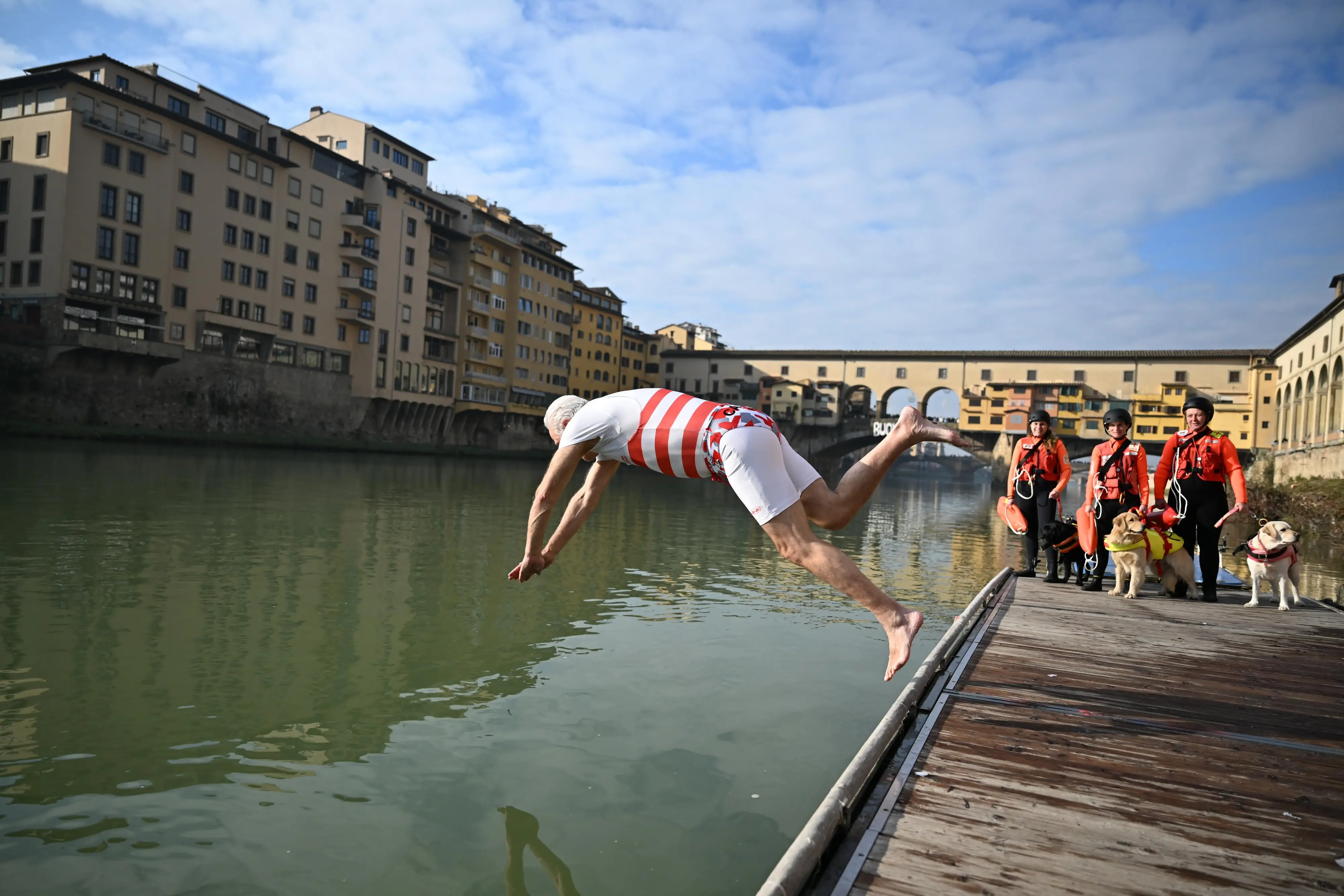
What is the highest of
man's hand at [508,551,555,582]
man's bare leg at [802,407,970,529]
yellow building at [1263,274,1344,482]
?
yellow building at [1263,274,1344,482]

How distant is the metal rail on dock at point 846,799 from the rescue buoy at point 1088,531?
5.03m

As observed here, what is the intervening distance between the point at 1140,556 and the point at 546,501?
23.2 ft

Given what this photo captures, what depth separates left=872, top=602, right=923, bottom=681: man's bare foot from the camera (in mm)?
4285

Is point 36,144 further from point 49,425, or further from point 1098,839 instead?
point 1098,839

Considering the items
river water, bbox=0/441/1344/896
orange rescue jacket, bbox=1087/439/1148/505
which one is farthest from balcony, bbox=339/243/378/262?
orange rescue jacket, bbox=1087/439/1148/505

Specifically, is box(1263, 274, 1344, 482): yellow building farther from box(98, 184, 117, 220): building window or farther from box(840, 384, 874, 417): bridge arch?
box(98, 184, 117, 220): building window

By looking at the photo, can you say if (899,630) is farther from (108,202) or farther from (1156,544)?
(108,202)

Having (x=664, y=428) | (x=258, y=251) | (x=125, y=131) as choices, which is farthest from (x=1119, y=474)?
(x=258, y=251)

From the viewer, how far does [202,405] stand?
4697 centimetres

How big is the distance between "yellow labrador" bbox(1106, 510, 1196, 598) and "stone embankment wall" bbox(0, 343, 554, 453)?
39.4 metres

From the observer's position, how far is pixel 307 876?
138 inches

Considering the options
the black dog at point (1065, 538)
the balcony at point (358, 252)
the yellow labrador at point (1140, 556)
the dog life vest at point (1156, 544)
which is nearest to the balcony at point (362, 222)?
the balcony at point (358, 252)

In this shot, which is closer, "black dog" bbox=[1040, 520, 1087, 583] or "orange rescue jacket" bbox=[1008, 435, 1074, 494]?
"orange rescue jacket" bbox=[1008, 435, 1074, 494]

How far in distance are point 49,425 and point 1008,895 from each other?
142 feet
